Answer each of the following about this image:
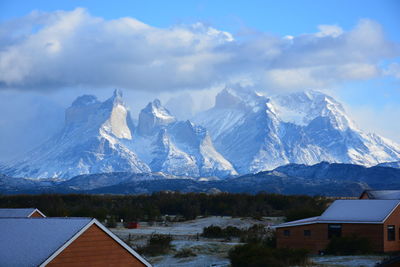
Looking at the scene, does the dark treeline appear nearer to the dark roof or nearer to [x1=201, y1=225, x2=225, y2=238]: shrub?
[x1=201, y1=225, x2=225, y2=238]: shrub

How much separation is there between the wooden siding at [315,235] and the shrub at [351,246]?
65cm

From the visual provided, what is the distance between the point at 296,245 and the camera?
45.1 meters

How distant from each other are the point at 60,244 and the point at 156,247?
78.5ft

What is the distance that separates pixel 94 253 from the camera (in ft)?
73.0

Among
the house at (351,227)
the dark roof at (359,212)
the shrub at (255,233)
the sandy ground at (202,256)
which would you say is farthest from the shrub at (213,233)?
the dark roof at (359,212)

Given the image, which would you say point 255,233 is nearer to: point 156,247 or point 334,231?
point 334,231

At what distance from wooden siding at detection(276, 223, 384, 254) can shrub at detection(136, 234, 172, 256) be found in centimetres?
659

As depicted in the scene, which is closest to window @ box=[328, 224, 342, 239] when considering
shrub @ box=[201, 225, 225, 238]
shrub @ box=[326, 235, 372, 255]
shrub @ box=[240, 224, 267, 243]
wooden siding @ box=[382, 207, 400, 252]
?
shrub @ box=[326, 235, 372, 255]

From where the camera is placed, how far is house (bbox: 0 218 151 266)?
20906 mm

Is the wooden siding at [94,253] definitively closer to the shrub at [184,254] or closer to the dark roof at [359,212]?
the shrub at [184,254]

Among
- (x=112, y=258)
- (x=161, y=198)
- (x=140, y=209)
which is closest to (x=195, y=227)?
(x=140, y=209)

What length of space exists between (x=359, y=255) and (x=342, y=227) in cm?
246

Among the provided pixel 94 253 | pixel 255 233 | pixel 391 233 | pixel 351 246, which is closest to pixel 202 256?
pixel 351 246

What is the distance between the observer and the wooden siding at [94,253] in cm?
2153
